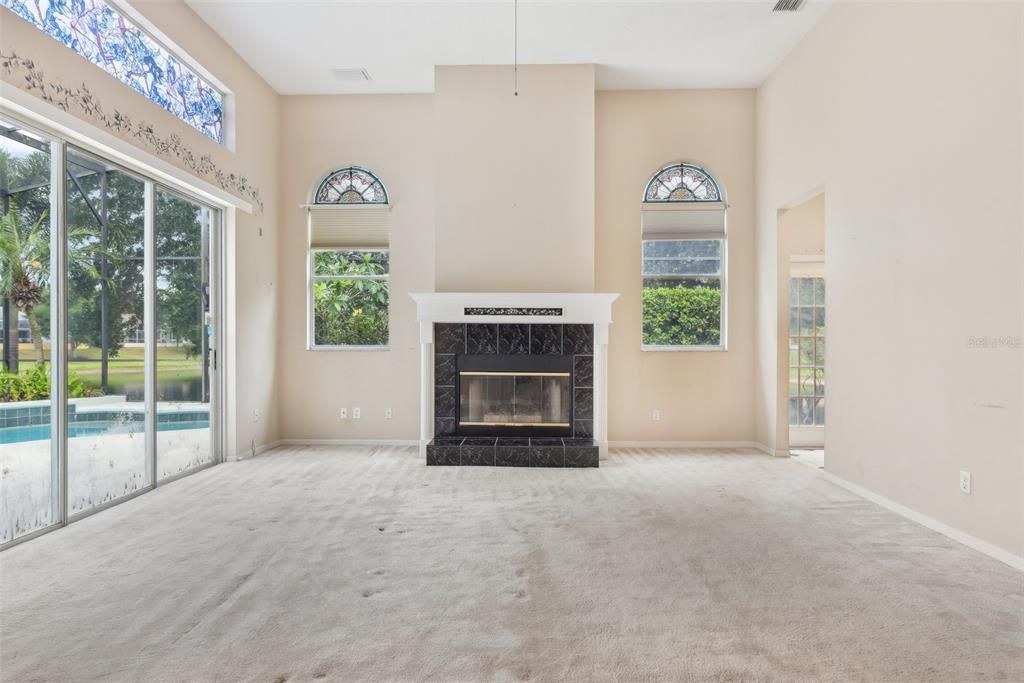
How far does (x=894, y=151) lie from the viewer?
3.60 m

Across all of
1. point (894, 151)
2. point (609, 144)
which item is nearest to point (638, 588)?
point (894, 151)

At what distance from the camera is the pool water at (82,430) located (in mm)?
2916

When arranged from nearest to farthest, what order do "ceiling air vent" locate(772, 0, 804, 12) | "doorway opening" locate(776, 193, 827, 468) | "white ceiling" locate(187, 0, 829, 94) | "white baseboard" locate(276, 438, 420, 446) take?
"ceiling air vent" locate(772, 0, 804, 12)
"white ceiling" locate(187, 0, 829, 94)
"doorway opening" locate(776, 193, 827, 468)
"white baseboard" locate(276, 438, 420, 446)

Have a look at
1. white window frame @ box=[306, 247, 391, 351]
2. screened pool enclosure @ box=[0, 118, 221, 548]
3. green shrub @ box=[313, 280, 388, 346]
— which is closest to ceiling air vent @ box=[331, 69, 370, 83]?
white window frame @ box=[306, 247, 391, 351]

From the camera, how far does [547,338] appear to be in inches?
211

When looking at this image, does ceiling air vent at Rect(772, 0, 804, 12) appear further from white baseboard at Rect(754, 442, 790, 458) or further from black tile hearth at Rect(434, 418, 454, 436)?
black tile hearth at Rect(434, 418, 454, 436)

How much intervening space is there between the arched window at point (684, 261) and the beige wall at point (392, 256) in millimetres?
2399

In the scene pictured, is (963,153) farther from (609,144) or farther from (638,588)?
(609,144)

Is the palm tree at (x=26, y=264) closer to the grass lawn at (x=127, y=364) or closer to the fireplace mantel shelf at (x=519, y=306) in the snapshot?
the grass lawn at (x=127, y=364)

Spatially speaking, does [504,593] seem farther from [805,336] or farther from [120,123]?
[805,336]

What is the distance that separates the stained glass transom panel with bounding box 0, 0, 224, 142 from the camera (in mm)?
3135

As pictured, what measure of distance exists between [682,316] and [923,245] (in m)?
2.67

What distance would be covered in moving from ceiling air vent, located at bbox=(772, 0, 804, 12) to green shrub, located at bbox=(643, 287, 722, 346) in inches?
101

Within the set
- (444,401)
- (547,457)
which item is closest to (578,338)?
(547,457)
